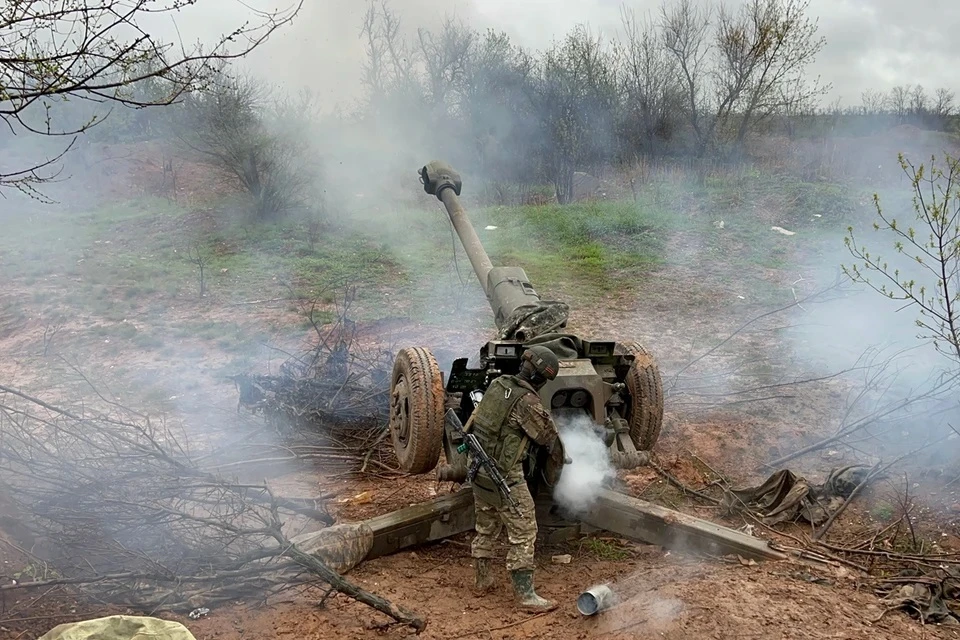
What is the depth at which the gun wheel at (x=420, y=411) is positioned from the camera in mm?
4664

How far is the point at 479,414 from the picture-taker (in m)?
4.30

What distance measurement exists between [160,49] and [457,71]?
13.1 m

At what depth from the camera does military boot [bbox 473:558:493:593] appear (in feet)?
14.2

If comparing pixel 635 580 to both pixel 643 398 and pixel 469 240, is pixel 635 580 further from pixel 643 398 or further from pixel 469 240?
pixel 469 240

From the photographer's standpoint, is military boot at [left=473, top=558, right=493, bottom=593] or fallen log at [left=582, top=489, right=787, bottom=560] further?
fallen log at [left=582, top=489, right=787, bottom=560]

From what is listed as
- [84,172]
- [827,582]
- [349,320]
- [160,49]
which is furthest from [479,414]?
[84,172]

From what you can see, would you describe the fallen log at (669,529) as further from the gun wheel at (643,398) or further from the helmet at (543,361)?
the helmet at (543,361)

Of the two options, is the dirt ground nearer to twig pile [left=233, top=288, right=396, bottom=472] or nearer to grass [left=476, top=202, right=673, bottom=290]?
twig pile [left=233, top=288, right=396, bottom=472]

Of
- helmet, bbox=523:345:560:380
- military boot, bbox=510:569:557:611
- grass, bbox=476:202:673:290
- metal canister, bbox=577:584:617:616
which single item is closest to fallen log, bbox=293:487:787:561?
military boot, bbox=510:569:557:611

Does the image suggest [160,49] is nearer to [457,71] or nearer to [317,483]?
[317,483]

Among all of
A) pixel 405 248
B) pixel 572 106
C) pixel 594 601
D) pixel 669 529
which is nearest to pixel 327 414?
pixel 669 529

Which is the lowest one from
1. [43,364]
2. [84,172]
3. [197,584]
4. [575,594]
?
[575,594]

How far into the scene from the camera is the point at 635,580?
424 centimetres

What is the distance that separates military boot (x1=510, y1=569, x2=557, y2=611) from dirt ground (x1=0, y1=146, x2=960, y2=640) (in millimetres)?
89
